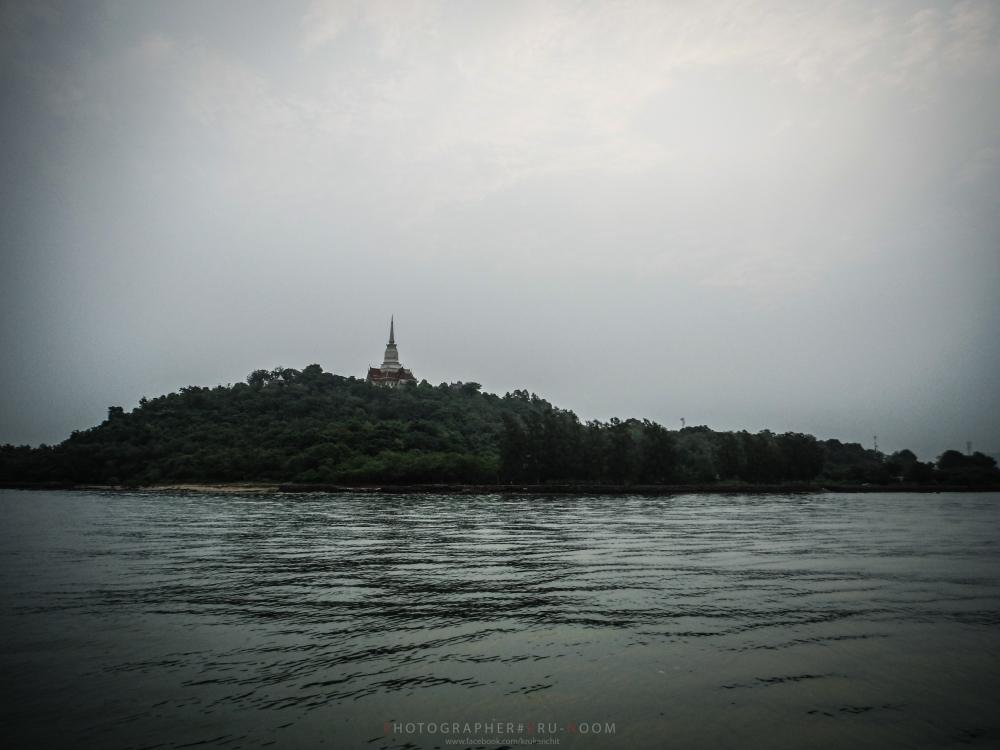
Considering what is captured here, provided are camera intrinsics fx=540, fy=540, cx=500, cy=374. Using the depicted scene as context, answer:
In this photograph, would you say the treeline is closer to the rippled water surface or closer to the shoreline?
the shoreline

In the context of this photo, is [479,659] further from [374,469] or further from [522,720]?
[374,469]

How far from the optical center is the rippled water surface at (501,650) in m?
8.52

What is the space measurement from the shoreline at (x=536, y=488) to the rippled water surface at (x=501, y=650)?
93.0 metres

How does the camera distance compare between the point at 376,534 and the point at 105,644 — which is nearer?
the point at 105,644

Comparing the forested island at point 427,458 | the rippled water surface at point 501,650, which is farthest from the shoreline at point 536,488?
the rippled water surface at point 501,650

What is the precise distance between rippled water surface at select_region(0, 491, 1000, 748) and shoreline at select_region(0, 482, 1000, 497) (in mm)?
93036

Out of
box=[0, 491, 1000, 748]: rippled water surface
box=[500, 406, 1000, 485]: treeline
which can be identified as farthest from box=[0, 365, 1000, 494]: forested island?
box=[0, 491, 1000, 748]: rippled water surface

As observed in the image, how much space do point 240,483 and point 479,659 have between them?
5347 inches

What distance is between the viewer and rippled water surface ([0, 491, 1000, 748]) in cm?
852

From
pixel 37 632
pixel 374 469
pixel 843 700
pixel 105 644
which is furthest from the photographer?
pixel 374 469

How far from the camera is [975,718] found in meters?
→ 8.91

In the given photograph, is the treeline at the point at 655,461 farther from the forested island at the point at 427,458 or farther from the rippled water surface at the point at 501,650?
the rippled water surface at the point at 501,650

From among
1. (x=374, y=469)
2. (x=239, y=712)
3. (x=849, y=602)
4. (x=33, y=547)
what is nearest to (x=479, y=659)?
(x=239, y=712)

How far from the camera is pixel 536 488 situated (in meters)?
124
